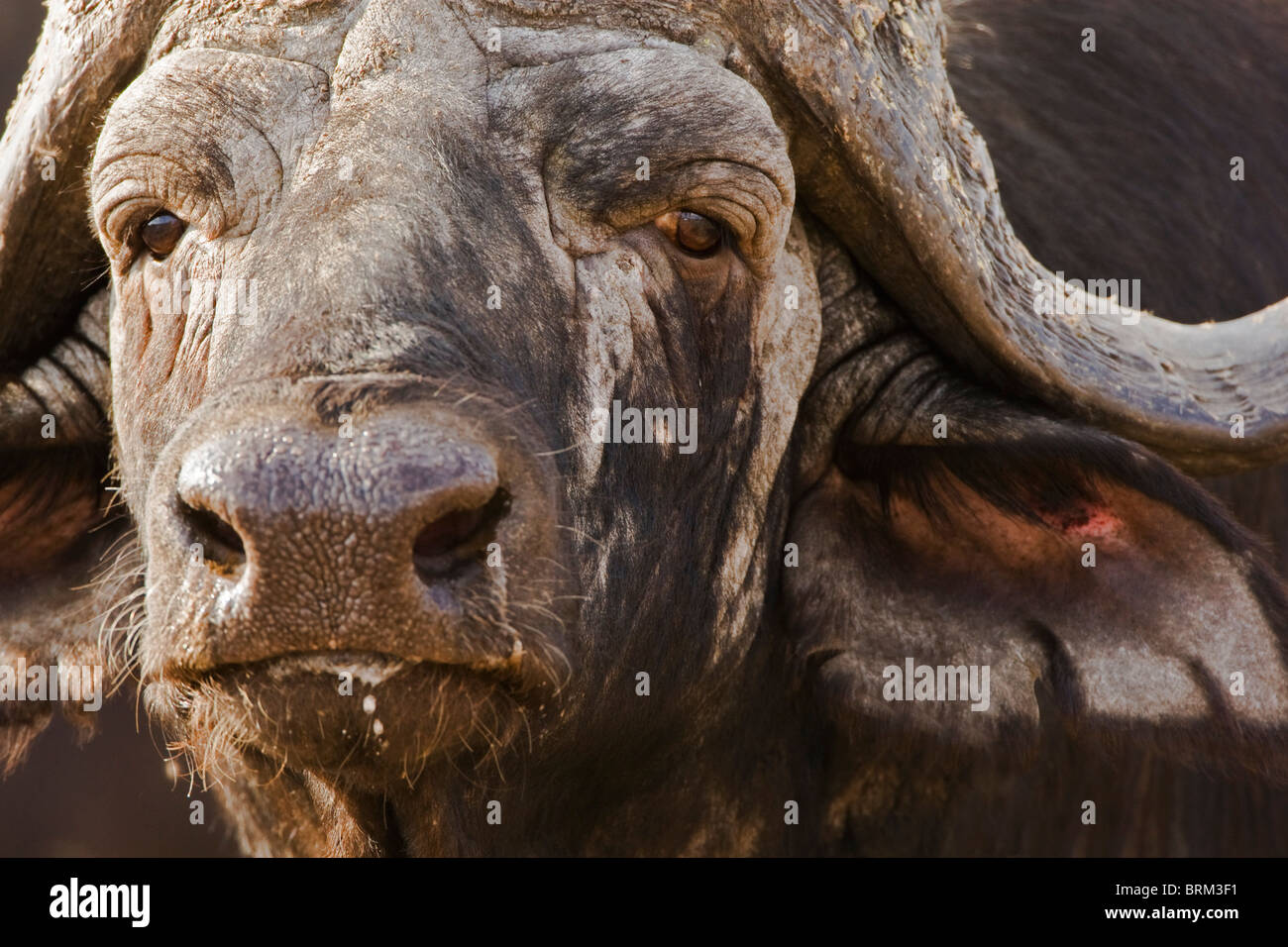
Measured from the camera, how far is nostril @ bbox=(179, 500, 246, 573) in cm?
222

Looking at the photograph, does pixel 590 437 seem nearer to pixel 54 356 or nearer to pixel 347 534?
pixel 347 534

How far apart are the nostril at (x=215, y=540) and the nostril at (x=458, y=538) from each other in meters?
0.28

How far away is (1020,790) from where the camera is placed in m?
3.85

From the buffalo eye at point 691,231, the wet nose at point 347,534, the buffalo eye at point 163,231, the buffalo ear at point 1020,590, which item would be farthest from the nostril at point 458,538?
the buffalo ear at point 1020,590

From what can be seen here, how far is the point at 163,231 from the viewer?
2797 mm

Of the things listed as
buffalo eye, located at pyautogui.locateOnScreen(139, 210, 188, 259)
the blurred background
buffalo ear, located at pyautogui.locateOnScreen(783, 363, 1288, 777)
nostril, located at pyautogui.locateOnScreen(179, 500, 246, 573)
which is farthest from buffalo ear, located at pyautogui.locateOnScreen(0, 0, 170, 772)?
the blurred background

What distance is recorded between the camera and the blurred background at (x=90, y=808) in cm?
555

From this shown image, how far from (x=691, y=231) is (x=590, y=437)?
48 cm

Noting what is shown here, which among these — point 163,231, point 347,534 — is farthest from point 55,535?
point 347,534

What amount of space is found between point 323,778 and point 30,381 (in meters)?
1.32

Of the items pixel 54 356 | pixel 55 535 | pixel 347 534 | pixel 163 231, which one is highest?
pixel 163 231

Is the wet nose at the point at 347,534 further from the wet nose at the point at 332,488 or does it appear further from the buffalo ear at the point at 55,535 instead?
the buffalo ear at the point at 55,535

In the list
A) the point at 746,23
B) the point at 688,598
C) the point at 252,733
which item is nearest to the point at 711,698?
the point at 688,598

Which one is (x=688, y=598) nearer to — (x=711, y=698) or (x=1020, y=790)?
(x=711, y=698)
